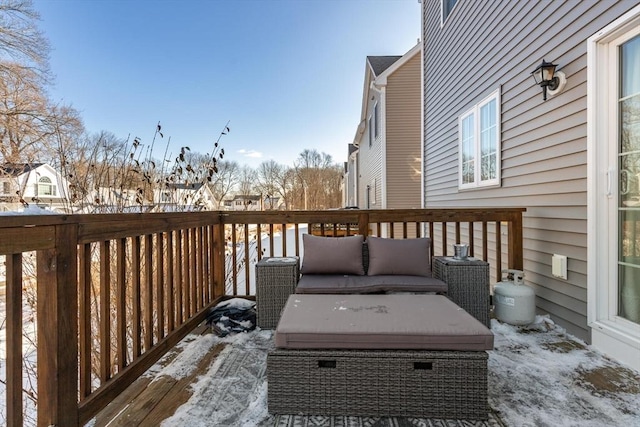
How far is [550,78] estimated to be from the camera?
2.91m

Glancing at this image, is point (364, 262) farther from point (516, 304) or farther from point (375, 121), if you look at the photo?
point (375, 121)

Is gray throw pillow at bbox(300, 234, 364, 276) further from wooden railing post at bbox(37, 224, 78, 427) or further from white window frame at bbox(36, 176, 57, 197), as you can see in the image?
white window frame at bbox(36, 176, 57, 197)

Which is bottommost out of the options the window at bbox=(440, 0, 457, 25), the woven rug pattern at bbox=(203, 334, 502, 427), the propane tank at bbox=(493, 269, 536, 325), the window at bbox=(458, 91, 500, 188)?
the woven rug pattern at bbox=(203, 334, 502, 427)

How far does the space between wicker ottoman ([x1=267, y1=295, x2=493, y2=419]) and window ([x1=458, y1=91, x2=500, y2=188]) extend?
9.78ft

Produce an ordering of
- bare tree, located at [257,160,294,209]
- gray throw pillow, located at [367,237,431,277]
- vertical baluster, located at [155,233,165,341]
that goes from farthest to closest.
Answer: bare tree, located at [257,160,294,209]
gray throw pillow, located at [367,237,431,277]
vertical baluster, located at [155,233,165,341]

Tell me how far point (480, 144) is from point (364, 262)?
102 inches

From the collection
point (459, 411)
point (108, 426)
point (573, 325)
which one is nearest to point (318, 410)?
point (459, 411)

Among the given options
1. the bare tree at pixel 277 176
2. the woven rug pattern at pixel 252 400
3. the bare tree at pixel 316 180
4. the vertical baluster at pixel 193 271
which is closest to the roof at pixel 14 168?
the vertical baluster at pixel 193 271

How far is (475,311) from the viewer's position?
9.45 feet

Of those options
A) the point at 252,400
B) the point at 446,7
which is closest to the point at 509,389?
the point at 252,400

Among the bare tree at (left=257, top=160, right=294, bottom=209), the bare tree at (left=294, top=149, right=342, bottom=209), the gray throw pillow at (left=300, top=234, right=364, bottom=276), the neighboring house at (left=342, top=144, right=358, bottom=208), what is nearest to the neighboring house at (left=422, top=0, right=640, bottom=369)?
the gray throw pillow at (left=300, top=234, right=364, bottom=276)

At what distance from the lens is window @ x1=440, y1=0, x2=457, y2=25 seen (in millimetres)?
5512

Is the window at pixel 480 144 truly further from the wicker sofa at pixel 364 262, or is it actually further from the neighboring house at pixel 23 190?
the neighboring house at pixel 23 190

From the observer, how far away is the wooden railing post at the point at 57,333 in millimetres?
1419
